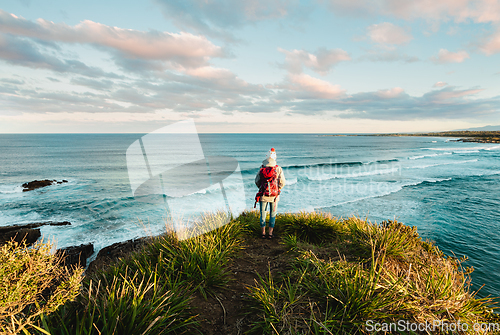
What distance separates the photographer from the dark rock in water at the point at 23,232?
10398mm

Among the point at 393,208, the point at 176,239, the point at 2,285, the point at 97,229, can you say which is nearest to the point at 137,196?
the point at 97,229

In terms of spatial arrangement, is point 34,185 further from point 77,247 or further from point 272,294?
point 272,294

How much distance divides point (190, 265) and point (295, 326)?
6.80ft

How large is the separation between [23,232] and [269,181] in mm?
12721

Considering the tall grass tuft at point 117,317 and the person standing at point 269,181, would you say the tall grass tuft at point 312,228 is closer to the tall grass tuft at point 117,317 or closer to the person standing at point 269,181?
the person standing at point 269,181

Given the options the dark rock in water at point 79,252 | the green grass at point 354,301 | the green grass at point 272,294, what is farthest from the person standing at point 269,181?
the dark rock in water at point 79,252

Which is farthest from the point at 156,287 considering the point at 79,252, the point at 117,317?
the point at 79,252

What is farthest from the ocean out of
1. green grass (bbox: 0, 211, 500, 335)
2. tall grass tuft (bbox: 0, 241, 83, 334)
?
tall grass tuft (bbox: 0, 241, 83, 334)

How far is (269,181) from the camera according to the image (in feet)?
19.3

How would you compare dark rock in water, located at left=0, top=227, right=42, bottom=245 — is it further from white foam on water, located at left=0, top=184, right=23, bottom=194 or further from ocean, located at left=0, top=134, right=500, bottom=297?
white foam on water, located at left=0, top=184, right=23, bottom=194

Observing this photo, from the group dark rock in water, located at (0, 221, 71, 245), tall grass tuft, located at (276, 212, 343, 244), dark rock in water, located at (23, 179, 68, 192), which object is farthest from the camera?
dark rock in water, located at (23, 179, 68, 192)

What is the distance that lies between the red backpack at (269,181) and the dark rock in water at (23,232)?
11.1 metres

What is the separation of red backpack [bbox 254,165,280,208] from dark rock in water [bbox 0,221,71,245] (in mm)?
11141

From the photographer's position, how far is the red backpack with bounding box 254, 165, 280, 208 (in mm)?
5844
